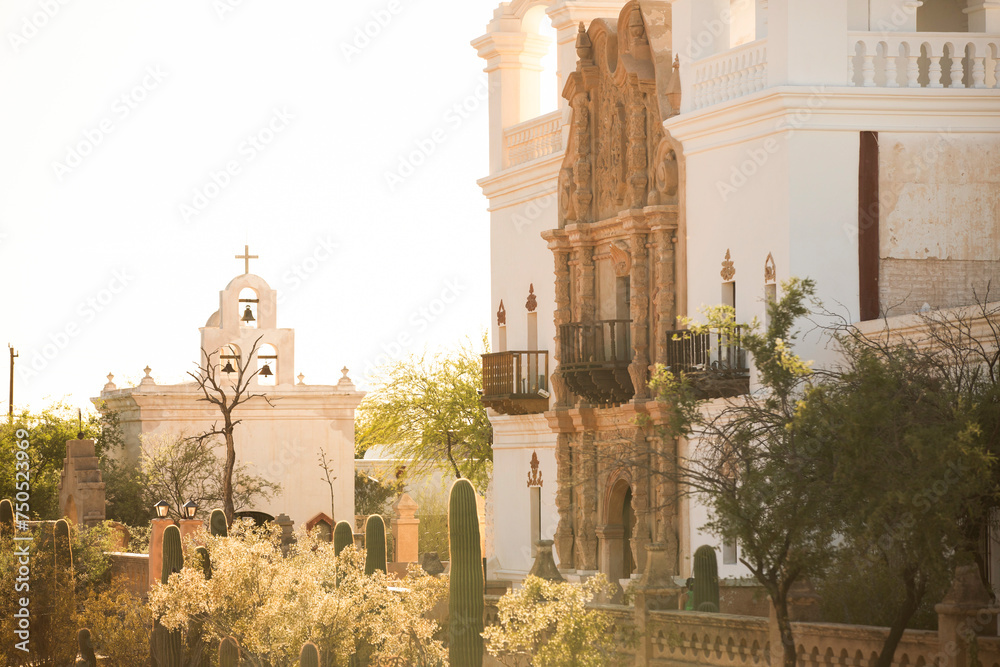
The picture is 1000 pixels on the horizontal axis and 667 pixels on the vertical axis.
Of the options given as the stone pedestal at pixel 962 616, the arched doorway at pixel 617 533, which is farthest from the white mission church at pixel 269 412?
the stone pedestal at pixel 962 616

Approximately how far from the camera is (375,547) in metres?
24.7

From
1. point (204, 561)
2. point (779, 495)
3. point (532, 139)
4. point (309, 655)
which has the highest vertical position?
point (532, 139)

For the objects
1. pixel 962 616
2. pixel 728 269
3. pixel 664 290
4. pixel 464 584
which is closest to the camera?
pixel 962 616

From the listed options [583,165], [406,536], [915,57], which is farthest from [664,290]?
[406,536]

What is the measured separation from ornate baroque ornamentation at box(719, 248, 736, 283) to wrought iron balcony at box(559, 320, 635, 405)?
11.6ft

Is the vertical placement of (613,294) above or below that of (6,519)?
above

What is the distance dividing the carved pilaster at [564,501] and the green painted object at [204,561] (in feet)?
22.6

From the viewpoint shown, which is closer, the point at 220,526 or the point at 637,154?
the point at 637,154

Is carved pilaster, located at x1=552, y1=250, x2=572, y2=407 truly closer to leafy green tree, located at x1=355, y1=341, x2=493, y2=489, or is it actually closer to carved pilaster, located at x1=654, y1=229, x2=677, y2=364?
carved pilaster, located at x1=654, y1=229, x2=677, y2=364

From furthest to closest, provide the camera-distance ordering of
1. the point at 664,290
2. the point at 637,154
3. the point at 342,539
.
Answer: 1. the point at 637,154
2. the point at 342,539
3. the point at 664,290

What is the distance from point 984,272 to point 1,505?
81.1 feet

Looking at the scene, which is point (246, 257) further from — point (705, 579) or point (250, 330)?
point (705, 579)

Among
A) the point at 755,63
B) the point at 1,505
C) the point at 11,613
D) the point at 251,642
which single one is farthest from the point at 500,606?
the point at 1,505

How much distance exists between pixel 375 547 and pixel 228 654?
120 inches
